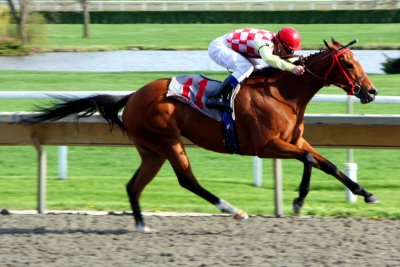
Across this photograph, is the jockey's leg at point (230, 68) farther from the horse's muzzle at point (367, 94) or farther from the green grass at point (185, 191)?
the green grass at point (185, 191)

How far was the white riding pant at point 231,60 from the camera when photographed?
6.96 meters

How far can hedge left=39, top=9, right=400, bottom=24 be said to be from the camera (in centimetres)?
4569

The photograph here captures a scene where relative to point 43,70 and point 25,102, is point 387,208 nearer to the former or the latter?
point 25,102

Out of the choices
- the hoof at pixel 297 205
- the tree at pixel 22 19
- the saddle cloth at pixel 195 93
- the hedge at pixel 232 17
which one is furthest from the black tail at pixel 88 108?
the hedge at pixel 232 17

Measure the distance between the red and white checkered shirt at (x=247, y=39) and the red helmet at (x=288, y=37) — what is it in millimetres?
79

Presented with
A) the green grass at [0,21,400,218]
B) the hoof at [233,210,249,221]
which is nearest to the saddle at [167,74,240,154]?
the hoof at [233,210,249,221]

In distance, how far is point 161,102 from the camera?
695cm

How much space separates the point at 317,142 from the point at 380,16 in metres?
39.0

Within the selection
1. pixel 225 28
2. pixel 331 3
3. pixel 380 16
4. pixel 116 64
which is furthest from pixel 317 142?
pixel 331 3

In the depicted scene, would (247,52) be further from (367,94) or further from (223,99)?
(367,94)

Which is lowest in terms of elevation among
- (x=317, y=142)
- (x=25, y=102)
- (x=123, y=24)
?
(x=123, y=24)

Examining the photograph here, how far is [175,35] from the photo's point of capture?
128 ft

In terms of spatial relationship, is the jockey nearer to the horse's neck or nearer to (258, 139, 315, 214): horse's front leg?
the horse's neck

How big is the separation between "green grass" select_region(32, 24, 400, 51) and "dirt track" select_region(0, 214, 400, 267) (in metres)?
22.9
